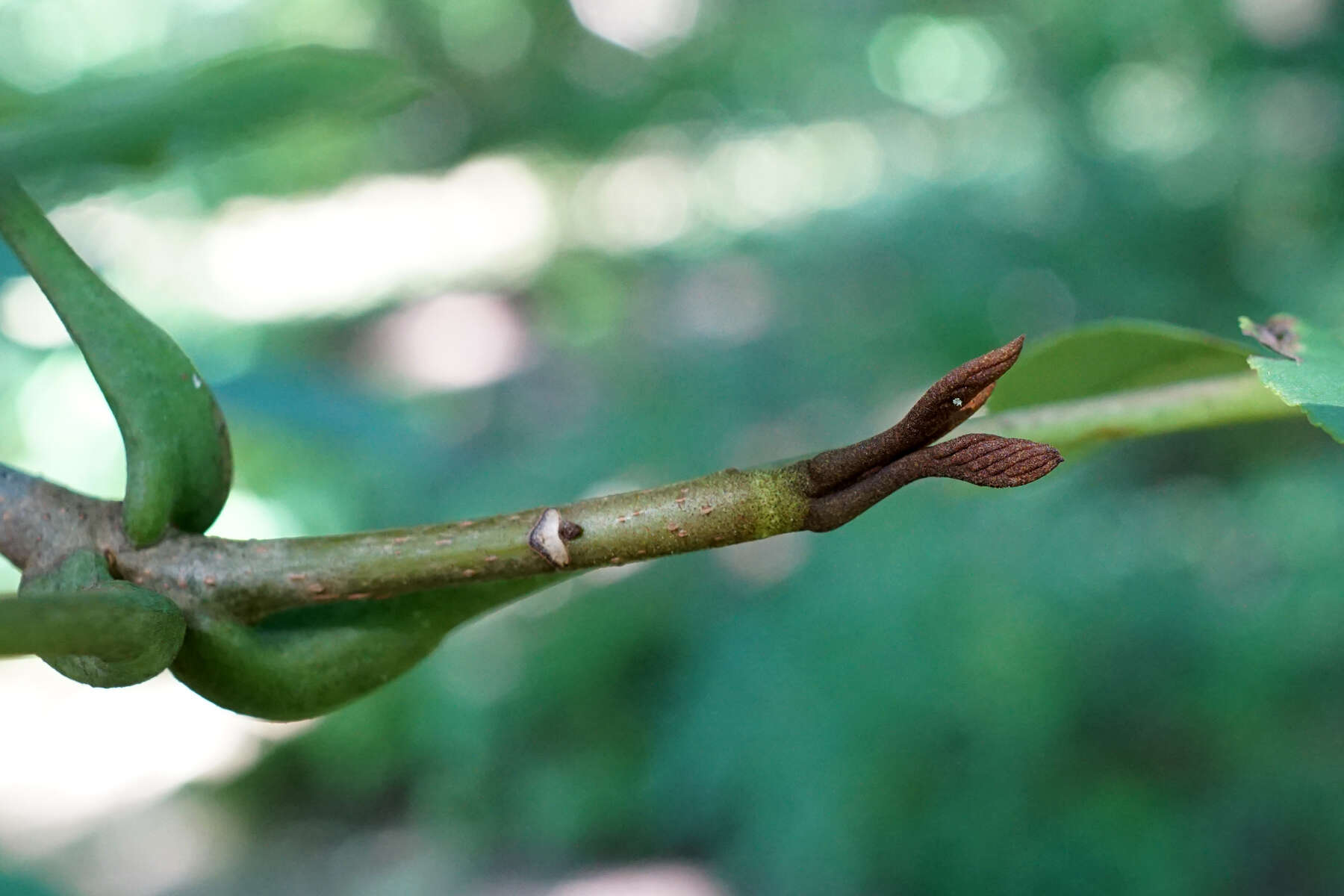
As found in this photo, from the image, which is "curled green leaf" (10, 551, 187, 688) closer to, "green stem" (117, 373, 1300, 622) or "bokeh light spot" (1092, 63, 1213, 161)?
"green stem" (117, 373, 1300, 622)

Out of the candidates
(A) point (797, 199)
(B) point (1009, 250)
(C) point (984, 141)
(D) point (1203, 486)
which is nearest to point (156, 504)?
(D) point (1203, 486)

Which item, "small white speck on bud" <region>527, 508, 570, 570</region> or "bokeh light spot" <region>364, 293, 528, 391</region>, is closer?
"small white speck on bud" <region>527, 508, 570, 570</region>

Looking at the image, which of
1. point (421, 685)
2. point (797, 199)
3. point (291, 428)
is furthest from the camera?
point (797, 199)

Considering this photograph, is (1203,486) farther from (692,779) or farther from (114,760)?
(114,760)

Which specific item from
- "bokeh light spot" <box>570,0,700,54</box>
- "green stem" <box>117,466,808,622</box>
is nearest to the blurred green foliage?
"green stem" <box>117,466,808,622</box>

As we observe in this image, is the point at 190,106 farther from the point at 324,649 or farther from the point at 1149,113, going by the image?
the point at 1149,113
